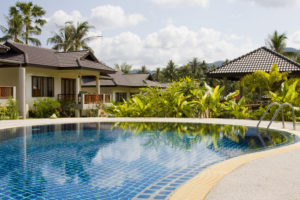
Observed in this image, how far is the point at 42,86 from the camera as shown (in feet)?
77.9

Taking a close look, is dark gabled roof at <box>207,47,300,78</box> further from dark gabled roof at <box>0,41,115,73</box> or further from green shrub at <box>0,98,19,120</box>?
green shrub at <box>0,98,19,120</box>

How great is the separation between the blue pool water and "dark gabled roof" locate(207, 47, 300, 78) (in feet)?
25.2

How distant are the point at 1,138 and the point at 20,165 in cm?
469

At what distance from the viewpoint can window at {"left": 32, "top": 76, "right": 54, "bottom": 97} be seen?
23125mm

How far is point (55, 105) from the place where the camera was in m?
22.2

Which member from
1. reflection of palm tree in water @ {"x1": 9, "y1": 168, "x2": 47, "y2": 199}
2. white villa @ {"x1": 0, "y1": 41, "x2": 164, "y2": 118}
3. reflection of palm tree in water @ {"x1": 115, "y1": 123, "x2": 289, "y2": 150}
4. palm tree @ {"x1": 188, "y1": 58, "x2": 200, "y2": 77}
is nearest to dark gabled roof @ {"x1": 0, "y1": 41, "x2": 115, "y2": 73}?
white villa @ {"x1": 0, "y1": 41, "x2": 164, "y2": 118}

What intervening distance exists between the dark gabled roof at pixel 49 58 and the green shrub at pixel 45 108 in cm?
262

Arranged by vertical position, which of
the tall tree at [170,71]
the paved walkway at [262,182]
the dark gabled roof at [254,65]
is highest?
the tall tree at [170,71]

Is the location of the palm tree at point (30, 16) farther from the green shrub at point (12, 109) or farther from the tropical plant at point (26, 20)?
the green shrub at point (12, 109)

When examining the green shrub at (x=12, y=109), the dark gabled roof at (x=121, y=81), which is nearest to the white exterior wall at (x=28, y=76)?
the green shrub at (x=12, y=109)

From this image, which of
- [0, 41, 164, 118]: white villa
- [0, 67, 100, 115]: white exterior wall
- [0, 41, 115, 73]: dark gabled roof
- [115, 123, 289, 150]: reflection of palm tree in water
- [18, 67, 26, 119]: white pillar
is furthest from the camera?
[0, 67, 100, 115]: white exterior wall

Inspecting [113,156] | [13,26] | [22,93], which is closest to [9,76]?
[22,93]

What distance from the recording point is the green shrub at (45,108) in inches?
858

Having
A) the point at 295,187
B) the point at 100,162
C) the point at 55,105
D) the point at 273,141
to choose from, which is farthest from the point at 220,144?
the point at 55,105
